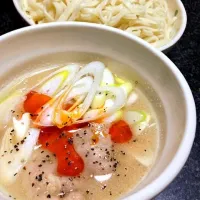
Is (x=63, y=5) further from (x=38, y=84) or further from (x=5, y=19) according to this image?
(x=38, y=84)

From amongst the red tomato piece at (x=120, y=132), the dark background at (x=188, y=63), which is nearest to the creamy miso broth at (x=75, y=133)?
the red tomato piece at (x=120, y=132)

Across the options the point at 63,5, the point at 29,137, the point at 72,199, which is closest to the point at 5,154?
the point at 29,137

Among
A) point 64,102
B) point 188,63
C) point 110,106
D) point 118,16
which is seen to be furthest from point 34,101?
point 188,63

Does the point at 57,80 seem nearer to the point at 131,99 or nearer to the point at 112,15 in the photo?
the point at 131,99

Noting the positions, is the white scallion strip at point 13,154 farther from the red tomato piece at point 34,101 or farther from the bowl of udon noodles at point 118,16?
the bowl of udon noodles at point 118,16

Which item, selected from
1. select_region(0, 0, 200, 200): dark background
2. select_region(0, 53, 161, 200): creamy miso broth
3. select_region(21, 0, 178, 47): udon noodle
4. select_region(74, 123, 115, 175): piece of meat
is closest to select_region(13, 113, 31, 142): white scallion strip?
select_region(0, 53, 161, 200): creamy miso broth

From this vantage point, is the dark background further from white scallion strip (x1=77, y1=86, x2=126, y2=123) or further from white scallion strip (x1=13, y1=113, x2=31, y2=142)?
white scallion strip (x1=13, y1=113, x2=31, y2=142)
